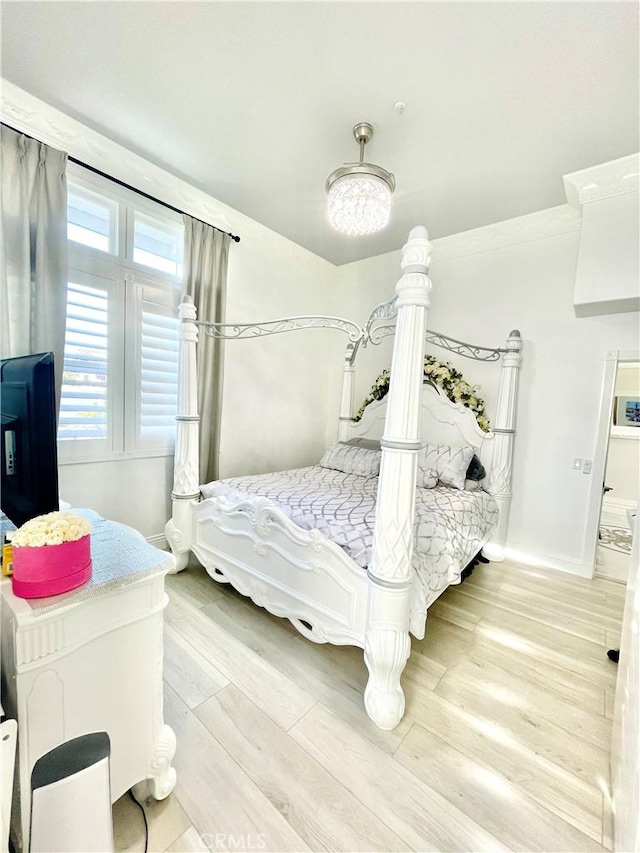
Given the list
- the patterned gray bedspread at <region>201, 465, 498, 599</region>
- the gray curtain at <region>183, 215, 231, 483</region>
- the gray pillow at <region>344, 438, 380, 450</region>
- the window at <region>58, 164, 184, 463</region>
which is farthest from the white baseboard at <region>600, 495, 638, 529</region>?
the window at <region>58, 164, 184, 463</region>

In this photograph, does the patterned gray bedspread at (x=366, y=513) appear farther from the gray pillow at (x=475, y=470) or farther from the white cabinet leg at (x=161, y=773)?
the white cabinet leg at (x=161, y=773)

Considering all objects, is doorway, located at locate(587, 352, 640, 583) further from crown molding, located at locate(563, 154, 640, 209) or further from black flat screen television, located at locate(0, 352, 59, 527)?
black flat screen television, located at locate(0, 352, 59, 527)

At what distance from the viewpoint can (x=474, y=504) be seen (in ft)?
8.56

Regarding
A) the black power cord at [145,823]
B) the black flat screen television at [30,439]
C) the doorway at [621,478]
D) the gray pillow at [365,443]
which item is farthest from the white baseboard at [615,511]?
the black flat screen television at [30,439]

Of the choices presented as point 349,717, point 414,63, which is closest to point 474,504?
point 349,717

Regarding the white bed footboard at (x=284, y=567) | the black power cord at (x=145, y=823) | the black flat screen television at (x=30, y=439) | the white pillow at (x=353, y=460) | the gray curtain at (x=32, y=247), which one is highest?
the gray curtain at (x=32, y=247)

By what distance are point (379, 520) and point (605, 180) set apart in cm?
286

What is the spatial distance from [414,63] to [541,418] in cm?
265

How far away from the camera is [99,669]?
973 millimetres

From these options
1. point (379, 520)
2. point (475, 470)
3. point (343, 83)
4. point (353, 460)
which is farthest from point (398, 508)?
point (343, 83)

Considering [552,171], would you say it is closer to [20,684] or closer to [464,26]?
[464,26]

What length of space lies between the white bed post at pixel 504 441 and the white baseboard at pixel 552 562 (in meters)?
0.15

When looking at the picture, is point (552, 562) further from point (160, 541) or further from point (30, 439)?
point (30, 439)

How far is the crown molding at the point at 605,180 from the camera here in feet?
7.41
